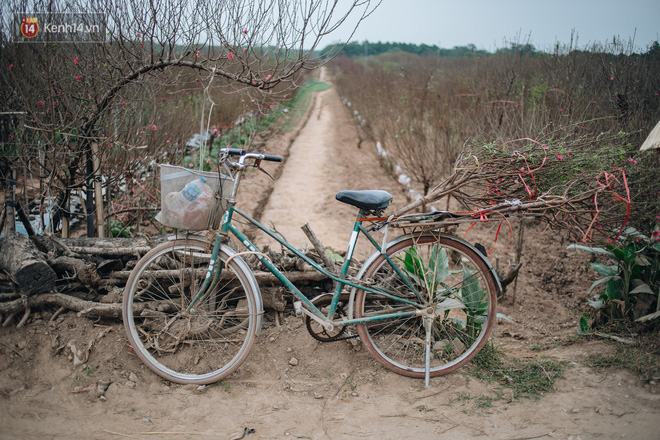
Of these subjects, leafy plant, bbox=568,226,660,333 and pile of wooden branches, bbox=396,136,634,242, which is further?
leafy plant, bbox=568,226,660,333

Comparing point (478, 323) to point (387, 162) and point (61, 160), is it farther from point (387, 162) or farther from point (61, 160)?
point (387, 162)

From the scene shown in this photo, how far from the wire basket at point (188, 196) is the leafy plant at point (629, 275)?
284 centimetres

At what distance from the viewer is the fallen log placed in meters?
3.34

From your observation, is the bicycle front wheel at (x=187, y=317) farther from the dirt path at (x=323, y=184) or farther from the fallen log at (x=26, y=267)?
the dirt path at (x=323, y=184)

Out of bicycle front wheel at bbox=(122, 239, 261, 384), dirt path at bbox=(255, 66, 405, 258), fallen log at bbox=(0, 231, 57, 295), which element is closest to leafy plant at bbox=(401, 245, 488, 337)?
bicycle front wheel at bbox=(122, 239, 261, 384)

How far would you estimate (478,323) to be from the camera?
337cm

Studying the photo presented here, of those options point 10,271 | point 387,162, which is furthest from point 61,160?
point 387,162

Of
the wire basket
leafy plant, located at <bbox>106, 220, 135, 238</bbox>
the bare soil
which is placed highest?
the wire basket

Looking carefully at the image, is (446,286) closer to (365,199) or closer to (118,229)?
(365,199)

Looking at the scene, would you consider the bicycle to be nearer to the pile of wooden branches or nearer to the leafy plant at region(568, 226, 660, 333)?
the pile of wooden branches

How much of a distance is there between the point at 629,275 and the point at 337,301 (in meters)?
2.18

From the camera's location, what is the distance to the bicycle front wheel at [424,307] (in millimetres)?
3125

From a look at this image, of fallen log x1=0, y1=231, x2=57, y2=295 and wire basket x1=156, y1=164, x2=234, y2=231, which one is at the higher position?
wire basket x1=156, y1=164, x2=234, y2=231

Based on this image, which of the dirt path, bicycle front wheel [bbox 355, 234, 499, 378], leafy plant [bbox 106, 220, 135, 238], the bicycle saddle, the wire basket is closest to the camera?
the wire basket
